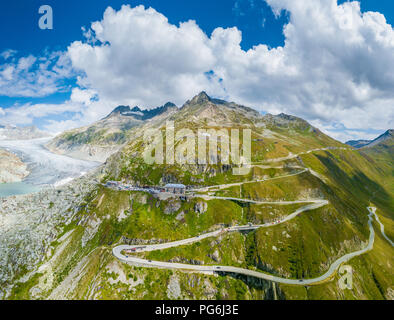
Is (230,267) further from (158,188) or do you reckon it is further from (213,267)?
(158,188)

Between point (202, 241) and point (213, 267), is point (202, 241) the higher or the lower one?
the higher one

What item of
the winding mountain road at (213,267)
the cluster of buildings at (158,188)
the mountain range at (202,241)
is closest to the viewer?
the winding mountain road at (213,267)

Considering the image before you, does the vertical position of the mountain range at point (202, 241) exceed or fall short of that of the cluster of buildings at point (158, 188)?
it falls short

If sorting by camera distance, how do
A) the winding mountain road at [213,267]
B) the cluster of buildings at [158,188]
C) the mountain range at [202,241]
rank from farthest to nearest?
the cluster of buildings at [158,188], the mountain range at [202,241], the winding mountain road at [213,267]

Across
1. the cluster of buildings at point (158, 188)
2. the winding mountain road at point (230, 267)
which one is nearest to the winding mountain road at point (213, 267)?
the winding mountain road at point (230, 267)

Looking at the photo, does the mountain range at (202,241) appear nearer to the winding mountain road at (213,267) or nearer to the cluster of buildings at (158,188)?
the winding mountain road at (213,267)

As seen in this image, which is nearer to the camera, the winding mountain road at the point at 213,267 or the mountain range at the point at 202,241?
the winding mountain road at the point at 213,267

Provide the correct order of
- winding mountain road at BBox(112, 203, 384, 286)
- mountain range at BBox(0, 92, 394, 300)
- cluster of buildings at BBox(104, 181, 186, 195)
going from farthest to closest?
cluster of buildings at BBox(104, 181, 186, 195) → mountain range at BBox(0, 92, 394, 300) → winding mountain road at BBox(112, 203, 384, 286)

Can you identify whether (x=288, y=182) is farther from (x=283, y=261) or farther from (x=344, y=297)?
(x=344, y=297)

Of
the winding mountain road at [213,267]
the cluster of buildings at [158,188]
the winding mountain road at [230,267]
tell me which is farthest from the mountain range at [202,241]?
the cluster of buildings at [158,188]

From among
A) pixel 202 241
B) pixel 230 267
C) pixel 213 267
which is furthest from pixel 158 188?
pixel 230 267

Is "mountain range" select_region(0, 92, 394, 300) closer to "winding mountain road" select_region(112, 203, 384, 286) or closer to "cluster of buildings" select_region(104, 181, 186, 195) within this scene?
"winding mountain road" select_region(112, 203, 384, 286)

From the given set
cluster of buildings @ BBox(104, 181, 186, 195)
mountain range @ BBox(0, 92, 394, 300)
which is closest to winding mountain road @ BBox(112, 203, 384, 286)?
mountain range @ BBox(0, 92, 394, 300)

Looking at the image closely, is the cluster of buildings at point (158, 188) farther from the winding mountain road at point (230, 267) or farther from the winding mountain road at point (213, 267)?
the winding mountain road at point (213, 267)
